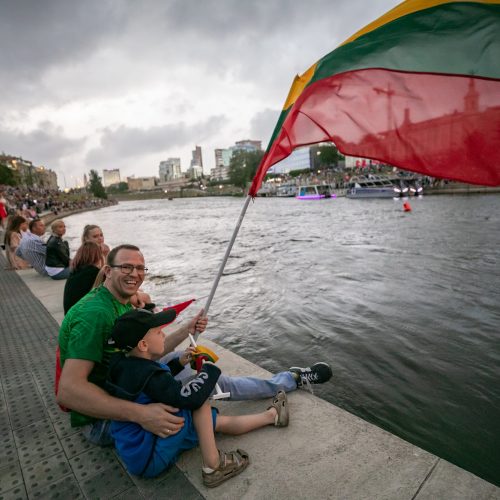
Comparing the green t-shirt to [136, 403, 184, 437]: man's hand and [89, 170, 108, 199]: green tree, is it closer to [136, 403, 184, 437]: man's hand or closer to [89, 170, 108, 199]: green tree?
[136, 403, 184, 437]: man's hand

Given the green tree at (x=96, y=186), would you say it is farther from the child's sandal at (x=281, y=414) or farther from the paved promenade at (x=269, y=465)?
the child's sandal at (x=281, y=414)

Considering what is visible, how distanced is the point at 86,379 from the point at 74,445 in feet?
3.10

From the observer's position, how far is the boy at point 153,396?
223 cm

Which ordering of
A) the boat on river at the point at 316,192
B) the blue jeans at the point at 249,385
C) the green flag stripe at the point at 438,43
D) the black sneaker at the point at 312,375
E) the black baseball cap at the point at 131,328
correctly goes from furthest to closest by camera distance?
the boat on river at the point at 316,192, the black sneaker at the point at 312,375, the blue jeans at the point at 249,385, the green flag stripe at the point at 438,43, the black baseball cap at the point at 131,328

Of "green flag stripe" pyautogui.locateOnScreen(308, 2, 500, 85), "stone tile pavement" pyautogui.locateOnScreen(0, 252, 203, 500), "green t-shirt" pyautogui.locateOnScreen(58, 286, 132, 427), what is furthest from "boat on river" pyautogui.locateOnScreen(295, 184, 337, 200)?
"green t-shirt" pyautogui.locateOnScreen(58, 286, 132, 427)

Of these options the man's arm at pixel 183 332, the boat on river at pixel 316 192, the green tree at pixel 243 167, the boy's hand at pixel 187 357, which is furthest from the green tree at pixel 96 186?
the boy's hand at pixel 187 357

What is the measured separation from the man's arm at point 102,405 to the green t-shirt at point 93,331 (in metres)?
0.09

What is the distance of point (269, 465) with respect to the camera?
2.47 m

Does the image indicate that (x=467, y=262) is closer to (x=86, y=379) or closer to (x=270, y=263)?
(x=270, y=263)

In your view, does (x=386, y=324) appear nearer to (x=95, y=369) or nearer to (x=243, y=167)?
(x=95, y=369)

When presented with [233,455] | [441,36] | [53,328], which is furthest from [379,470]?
[53,328]

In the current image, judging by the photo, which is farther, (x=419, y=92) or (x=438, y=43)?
(x=419, y=92)

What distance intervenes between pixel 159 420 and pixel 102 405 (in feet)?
1.22

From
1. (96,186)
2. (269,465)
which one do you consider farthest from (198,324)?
(96,186)
